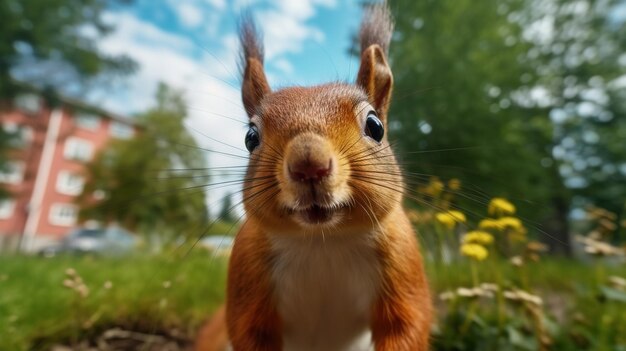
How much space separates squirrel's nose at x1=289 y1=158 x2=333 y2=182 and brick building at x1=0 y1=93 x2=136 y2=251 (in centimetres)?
695

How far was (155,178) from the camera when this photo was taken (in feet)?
3.43

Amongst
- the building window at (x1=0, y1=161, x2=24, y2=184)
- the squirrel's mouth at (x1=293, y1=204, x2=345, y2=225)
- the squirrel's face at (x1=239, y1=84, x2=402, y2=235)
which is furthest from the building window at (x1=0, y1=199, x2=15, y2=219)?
the squirrel's mouth at (x1=293, y1=204, x2=345, y2=225)

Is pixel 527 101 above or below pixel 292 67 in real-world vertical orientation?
above

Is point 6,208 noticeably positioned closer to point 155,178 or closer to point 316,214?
point 155,178

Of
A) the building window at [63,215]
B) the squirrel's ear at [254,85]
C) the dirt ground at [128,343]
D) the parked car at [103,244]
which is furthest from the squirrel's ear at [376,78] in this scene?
the building window at [63,215]

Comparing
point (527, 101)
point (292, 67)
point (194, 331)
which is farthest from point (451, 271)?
point (527, 101)

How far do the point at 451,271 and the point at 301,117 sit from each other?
4.86ft

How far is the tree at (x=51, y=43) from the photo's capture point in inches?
247

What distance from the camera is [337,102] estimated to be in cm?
77

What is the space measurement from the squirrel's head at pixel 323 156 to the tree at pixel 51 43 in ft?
24.4

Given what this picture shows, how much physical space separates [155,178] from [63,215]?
10.3 meters

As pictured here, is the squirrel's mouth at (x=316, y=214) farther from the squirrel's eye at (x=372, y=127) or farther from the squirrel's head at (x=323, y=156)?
the squirrel's eye at (x=372, y=127)

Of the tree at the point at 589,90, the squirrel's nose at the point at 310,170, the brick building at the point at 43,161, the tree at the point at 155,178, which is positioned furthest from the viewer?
the brick building at the point at 43,161

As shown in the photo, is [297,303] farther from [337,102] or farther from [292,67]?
[292,67]
